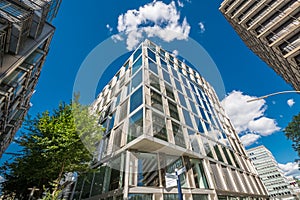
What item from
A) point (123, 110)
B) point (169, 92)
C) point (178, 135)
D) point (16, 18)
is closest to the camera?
point (16, 18)

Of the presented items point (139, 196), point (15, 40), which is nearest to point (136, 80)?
point (15, 40)

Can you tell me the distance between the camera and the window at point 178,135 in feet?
48.2

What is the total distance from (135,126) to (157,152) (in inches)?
126

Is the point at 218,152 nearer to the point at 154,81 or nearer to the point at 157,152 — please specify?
the point at 157,152

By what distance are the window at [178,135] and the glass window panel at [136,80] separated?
650 centimetres

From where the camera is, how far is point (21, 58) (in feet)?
38.3

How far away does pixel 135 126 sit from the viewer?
1370 cm

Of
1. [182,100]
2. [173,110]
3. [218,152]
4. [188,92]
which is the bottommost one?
[218,152]

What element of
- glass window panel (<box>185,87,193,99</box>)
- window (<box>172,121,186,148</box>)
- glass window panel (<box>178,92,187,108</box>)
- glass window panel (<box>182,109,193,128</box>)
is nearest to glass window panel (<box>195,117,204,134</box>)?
glass window panel (<box>182,109,193,128</box>)

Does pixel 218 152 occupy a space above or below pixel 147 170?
above

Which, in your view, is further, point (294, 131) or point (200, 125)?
point (200, 125)

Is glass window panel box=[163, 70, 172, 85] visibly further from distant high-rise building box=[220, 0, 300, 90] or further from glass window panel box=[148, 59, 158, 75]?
distant high-rise building box=[220, 0, 300, 90]

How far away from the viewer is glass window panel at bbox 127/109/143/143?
42.1ft

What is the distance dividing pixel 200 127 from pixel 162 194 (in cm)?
1144
